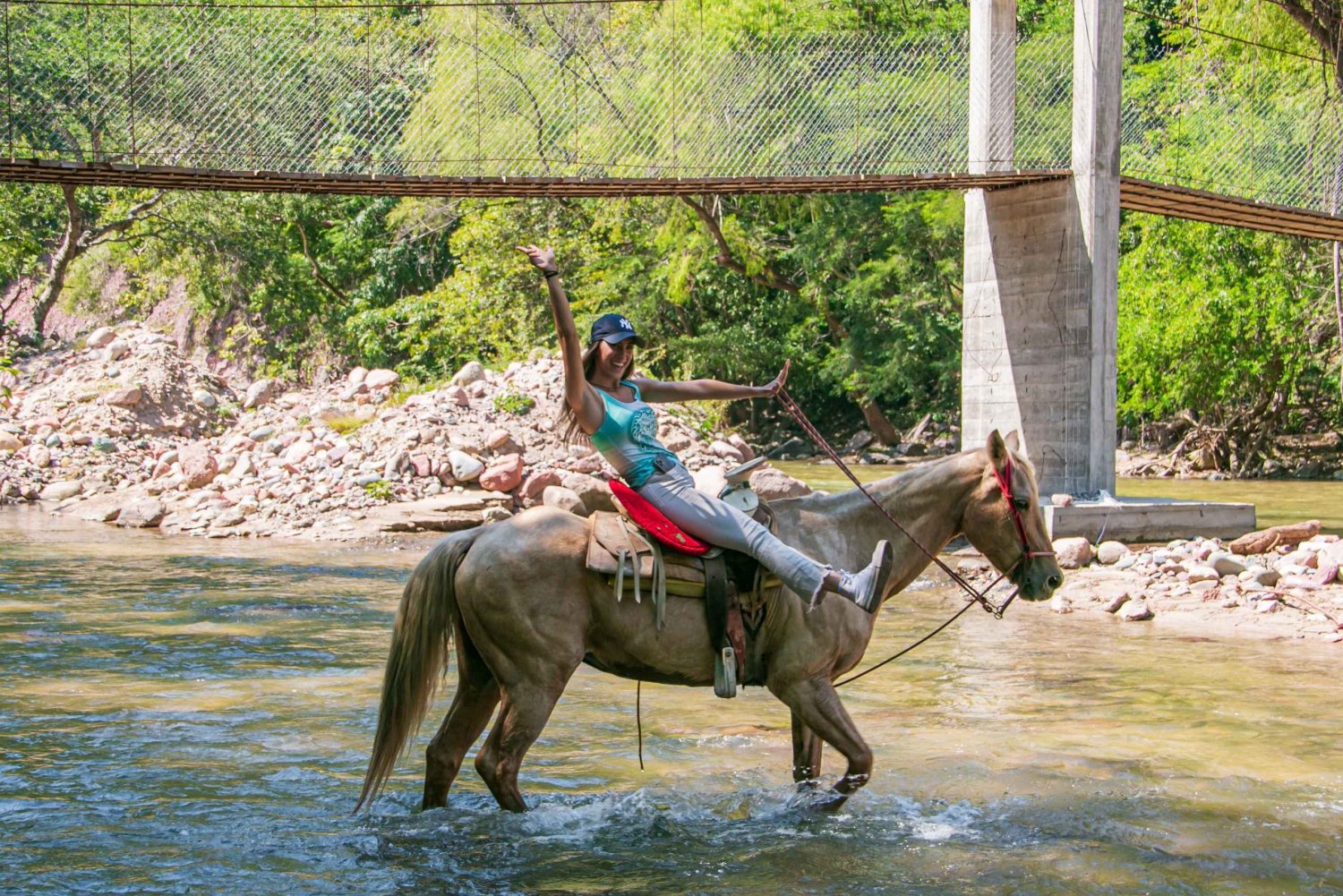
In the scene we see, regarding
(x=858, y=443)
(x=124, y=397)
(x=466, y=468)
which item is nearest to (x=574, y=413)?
(x=466, y=468)

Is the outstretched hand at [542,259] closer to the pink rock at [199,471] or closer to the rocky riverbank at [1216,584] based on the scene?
the rocky riverbank at [1216,584]

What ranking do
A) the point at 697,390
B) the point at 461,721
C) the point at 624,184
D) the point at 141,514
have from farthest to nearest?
the point at 141,514, the point at 624,184, the point at 697,390, the point at 461,721

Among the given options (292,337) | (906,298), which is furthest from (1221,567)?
(292,337)

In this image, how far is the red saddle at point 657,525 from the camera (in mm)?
6066

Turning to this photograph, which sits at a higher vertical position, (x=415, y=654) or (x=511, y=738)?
(x=415, y=654)

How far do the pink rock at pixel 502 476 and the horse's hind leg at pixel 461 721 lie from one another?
1330 centimetres

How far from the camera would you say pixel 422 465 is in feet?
65.7

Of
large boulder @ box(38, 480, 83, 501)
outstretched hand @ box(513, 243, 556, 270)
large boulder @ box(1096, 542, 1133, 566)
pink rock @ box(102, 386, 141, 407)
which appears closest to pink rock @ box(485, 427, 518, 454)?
large boulder @ box(38, 480, 83, 501)

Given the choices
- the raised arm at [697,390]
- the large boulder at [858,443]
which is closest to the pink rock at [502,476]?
the raised arm at [697,390]

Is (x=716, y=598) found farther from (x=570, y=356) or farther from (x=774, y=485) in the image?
(x=774, y=485)

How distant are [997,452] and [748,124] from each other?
1081 centimetres

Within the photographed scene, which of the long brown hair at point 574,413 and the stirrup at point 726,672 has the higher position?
the long brown hair at point 574,413

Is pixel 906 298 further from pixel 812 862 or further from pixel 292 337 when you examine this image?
pixel 812 862

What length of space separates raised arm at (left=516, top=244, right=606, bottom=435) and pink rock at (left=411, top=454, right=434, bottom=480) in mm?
14324
